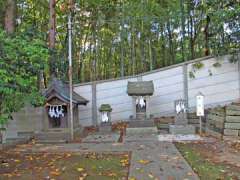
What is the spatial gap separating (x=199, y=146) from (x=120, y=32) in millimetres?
9049

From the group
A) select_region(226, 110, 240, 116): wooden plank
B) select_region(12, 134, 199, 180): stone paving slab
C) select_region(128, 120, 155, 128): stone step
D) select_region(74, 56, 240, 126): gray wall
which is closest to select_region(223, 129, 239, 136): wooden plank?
select_region(226, 110, 240, 116): wooden plank

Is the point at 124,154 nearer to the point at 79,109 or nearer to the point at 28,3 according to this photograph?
the point at 79,109

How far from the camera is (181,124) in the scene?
36.8 feet

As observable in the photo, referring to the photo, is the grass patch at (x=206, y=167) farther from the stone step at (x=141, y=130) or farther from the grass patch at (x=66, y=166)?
the stone step at (x=141, y=130)

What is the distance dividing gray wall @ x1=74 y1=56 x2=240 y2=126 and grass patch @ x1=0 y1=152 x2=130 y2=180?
5.61 m

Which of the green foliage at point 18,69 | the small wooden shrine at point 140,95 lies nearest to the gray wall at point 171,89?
the small wooden shrine at point 140,95

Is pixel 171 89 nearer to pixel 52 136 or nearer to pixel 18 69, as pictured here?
pixel 52 136

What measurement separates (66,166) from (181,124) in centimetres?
524

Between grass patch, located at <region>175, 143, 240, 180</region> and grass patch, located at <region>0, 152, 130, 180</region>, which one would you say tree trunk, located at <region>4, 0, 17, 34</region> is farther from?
grass patch, located at <region>175, 143, 240, 180</region>

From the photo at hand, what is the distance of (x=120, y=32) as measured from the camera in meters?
16.9

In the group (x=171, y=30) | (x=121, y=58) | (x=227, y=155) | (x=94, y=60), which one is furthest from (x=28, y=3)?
(x=227, y=155)

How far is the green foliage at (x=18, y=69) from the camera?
5547mm

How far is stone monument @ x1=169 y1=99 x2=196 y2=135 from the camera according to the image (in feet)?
35.9

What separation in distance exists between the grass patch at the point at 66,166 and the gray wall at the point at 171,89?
561cm
